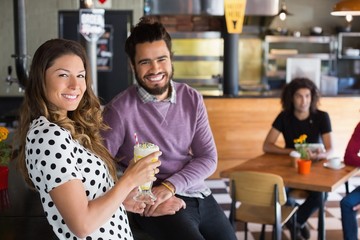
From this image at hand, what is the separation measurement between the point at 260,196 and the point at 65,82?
2.12 meters

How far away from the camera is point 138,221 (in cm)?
251

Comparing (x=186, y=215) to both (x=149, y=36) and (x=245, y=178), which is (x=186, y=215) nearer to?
(x=149, y=36)

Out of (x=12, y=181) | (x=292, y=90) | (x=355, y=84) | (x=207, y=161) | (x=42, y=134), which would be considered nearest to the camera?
(x=42, y=134)

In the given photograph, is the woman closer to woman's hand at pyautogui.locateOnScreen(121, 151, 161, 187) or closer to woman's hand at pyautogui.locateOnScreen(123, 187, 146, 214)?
woman's hand at pyautogui.locateOnScreen(121, 151, 161, 187)

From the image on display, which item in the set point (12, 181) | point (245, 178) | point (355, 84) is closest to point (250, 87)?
point (355, 84)

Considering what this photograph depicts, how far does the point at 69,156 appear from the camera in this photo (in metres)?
1.77

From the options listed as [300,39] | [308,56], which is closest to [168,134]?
[300,39]

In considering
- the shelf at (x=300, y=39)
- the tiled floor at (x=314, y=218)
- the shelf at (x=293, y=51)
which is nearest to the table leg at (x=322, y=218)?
the tiled floor at (x=314, y=218)

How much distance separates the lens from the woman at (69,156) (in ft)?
5.70

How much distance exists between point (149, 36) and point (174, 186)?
0.72m

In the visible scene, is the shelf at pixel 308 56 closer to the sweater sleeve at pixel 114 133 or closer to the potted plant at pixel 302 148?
the potted plant at pixel 302 148

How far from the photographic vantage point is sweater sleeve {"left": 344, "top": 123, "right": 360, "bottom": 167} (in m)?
4.12

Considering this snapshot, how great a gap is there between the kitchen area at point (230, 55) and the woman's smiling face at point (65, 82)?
167 cm

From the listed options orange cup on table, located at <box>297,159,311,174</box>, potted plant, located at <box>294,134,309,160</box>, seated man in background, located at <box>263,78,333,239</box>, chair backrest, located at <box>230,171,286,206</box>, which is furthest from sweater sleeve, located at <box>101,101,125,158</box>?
seated man in background, located at <box>263,78,333,239</box>
